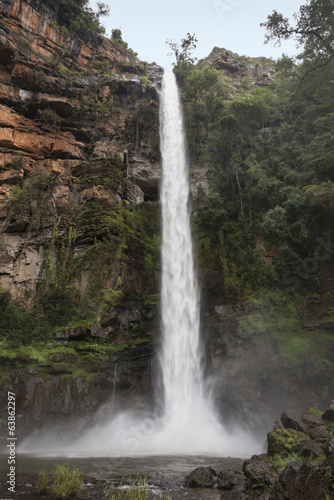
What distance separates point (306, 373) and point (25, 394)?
1026 cm

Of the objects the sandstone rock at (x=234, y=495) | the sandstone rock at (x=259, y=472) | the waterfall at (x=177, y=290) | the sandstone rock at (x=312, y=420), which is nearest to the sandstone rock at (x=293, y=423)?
the sandstone rock at (x=312, y=420)

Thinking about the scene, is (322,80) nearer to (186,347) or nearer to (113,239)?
(113,239)

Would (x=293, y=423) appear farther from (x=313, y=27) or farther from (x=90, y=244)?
(x=313, y=27)

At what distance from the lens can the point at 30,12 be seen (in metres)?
23.5

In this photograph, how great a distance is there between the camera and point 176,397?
1290 cm

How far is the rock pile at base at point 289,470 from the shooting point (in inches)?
190

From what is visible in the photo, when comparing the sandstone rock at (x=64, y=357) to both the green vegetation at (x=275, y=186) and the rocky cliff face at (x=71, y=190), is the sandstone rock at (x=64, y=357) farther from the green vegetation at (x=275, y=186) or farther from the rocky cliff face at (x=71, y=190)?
the green vegetation at (x=275, y=186)

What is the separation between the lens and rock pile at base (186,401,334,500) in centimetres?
482

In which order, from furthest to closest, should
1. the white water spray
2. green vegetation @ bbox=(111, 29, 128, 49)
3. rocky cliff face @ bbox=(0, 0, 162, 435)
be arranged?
green vegetation @ bbox=(111, 29, 128, 49)
rocky cliff face @ bbox=(0, 0, 162, 435)
the white water spray

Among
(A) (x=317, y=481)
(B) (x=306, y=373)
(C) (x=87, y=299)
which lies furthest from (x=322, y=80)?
(A) (x=317, y=481)

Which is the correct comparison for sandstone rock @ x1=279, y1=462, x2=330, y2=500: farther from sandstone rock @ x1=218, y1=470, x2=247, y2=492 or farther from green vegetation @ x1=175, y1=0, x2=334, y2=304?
green vegetation @ x1=175, y1=0, x2=334, y2=304

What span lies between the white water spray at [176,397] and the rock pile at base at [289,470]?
2396 millimetres

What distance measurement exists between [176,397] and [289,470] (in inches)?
328

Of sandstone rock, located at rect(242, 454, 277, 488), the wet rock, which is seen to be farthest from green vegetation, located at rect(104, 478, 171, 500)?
the wet rock
